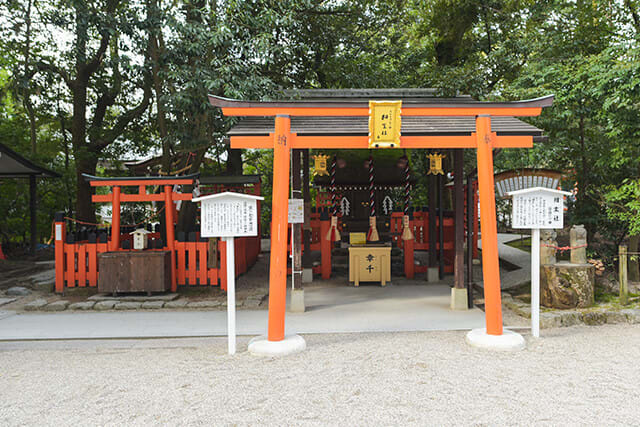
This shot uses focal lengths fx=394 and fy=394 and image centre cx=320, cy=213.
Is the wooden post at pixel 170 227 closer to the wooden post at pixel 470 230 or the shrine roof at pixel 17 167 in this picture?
the wooden post at pixel 470 230

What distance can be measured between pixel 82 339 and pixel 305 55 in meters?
11.1

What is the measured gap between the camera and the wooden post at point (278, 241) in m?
5.27

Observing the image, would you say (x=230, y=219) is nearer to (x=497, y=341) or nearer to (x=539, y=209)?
(x=497, y=341)

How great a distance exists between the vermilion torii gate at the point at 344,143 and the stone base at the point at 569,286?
6.19 feet

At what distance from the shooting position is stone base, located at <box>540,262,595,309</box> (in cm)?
660

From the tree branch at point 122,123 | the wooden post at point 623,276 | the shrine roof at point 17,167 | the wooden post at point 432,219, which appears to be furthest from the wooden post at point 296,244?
the shrine roof at point 17,167

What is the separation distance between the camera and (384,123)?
18.5ft

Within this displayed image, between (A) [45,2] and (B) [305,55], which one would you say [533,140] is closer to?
(B) [305,55]

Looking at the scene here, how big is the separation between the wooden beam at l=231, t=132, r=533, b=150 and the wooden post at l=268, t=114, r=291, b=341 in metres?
0.47

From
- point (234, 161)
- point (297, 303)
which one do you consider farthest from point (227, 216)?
point (234, 161)

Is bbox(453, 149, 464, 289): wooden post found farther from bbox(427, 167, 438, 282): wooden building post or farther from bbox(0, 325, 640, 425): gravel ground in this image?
bbox(427, 167, 438, 282): wooden building post

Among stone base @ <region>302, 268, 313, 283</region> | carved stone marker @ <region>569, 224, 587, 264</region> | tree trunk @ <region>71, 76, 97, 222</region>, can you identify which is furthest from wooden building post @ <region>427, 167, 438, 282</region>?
tree trunk @ <region>71, 76, 97, 222</region>

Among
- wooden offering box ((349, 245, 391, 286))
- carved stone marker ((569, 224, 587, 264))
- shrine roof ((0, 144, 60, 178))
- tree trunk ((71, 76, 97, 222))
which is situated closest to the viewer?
carved stone marker ((569, 224, 587, 264))

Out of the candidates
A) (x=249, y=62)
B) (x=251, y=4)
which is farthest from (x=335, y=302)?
(x=251, y=4)
